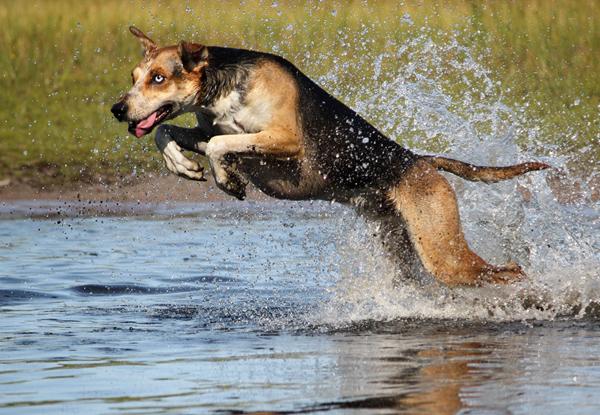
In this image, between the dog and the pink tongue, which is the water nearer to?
the dog

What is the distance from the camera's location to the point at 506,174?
29.6ft

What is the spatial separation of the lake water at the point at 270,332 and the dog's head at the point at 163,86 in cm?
130

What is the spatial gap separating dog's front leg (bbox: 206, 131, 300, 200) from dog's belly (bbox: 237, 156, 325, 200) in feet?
0.38

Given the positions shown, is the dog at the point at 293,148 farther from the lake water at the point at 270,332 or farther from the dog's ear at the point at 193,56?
the lake water at the point at 270,332

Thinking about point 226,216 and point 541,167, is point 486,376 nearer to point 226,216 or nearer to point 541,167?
point 541,167

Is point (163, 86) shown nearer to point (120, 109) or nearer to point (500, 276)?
point (120, 109)

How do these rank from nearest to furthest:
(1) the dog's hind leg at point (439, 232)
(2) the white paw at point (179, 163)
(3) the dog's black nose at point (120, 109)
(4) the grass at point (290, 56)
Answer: (3) the dog's black nose at point (120, 109) → (1) the dog's hind leg at point (439, 232) → (2) the white paw at point (179, 163) → (4) the grass at point (290, 56)

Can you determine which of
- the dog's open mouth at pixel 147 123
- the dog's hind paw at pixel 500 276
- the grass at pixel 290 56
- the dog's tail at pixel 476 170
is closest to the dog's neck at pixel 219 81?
the dog's open mouth at pixel 147 123

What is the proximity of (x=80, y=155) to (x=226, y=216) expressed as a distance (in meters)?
2.54

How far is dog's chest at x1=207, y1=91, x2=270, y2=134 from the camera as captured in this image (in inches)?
337

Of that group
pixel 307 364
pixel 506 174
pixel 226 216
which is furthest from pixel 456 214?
pixel 226 216

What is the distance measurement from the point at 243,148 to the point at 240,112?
0.28 m

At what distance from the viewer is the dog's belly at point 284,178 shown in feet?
28.9

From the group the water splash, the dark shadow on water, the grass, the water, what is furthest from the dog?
the grass
